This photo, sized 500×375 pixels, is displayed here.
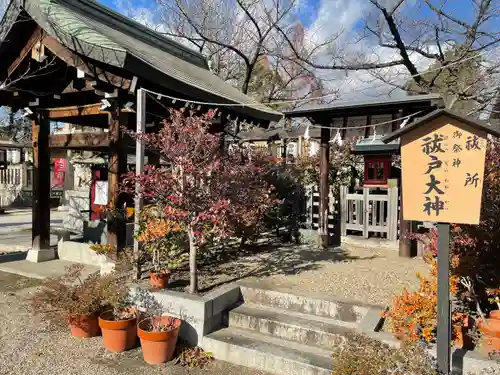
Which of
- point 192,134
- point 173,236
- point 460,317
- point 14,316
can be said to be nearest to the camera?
point 460,317

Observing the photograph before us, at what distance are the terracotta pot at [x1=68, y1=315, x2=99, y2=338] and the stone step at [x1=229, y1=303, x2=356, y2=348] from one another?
183 centimetres

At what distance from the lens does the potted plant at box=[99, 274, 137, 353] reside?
188 inches

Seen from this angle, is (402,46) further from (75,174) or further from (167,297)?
(75,174)

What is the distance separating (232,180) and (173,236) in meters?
1.60

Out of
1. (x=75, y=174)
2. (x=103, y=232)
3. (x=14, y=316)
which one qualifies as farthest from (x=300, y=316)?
(x=75, y=174)

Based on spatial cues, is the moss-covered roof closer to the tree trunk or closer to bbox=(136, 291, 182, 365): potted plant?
the tree trunk

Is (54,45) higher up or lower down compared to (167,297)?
higher up

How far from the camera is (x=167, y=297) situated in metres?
5.24

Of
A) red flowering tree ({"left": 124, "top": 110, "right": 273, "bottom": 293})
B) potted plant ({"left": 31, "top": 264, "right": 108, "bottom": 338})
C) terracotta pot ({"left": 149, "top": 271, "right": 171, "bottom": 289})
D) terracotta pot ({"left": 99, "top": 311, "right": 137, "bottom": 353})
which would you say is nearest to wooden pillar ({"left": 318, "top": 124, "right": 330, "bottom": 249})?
red flowering tree ({"left": 124, "top": 110, "right": 273, "bottom": 293})

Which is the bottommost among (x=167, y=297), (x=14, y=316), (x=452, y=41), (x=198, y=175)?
(x=14, y=316)

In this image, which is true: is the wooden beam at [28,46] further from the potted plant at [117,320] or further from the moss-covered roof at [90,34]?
the potted plant at [117,320]

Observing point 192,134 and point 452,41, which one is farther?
point 452,41

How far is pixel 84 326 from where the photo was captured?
200 inches

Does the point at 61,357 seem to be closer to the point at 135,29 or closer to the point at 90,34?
the point at 90,34
